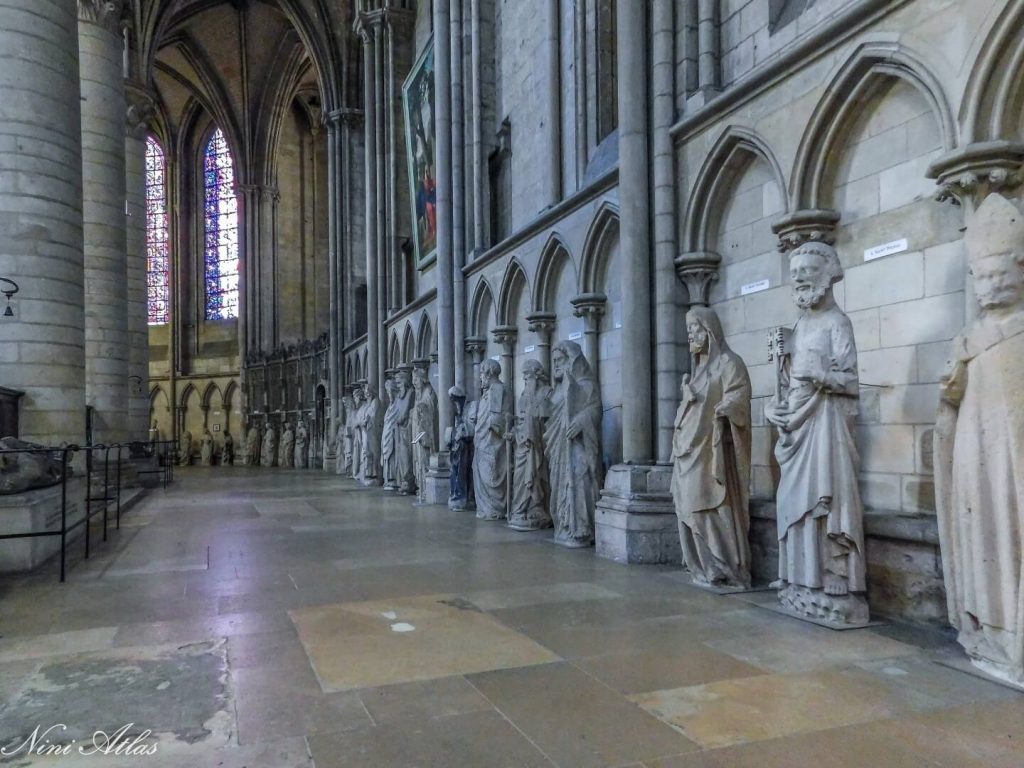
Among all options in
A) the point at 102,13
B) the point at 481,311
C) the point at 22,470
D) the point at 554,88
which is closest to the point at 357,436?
the point at 481,311

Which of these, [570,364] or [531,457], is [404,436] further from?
[570,364]

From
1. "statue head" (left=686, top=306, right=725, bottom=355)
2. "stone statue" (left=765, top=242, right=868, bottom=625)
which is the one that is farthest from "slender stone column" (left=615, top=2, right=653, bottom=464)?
"stone statue" (left=765, top=242, right=868, bottom=625)

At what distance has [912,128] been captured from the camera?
5027 mm

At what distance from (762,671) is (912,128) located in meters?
3.52

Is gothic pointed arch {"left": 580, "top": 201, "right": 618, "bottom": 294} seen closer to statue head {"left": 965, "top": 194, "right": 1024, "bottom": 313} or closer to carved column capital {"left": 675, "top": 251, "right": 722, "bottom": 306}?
carved column capital {"left": 675, "top": 251, "right": 722, "bottom": 306}

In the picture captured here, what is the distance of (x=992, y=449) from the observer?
3.66 m

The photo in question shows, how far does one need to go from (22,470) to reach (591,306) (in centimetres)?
579

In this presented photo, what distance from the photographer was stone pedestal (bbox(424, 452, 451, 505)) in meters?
12.5

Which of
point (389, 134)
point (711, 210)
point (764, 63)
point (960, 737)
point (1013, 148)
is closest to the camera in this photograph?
point (960, 737)

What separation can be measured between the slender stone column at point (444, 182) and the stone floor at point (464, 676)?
278 inches

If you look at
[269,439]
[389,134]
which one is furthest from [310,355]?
[389,134]

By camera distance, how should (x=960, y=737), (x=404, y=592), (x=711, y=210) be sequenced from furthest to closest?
1. (x=711, y=210)
2. (x=404, y=592)
3. (x=960, y=737)

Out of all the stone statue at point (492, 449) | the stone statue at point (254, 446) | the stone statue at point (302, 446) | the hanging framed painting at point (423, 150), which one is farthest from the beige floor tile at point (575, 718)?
the stone statue at point (254, 446)

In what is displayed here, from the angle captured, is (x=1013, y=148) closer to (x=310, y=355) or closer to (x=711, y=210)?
(x=711, y=210)
